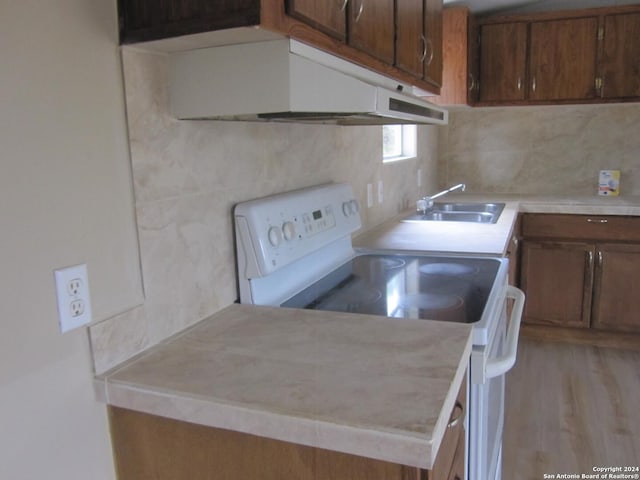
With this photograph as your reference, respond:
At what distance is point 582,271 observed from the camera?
3.39 metres

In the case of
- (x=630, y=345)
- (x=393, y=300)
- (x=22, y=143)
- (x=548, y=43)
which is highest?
(x=548, y=43)

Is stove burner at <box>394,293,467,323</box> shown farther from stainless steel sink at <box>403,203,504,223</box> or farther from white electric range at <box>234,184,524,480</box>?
stainless steel sink at <box>403,203,504,223</box>

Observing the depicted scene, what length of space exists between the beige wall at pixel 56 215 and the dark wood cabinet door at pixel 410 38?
0.87 meters

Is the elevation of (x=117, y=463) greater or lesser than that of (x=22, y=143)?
lesser

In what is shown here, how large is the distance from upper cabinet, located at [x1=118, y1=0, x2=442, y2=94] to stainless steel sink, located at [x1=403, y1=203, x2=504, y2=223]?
54.1 inches

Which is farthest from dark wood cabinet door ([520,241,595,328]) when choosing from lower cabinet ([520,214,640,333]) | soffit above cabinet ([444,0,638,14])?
soffit above cabinet ([444,0,638,14])

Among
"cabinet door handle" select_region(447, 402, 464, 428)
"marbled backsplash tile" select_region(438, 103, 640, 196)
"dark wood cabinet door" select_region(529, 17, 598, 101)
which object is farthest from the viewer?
"marbled backsplash tile" select_region(438, 103, 640, 196)

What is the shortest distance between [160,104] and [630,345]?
334 centimetres

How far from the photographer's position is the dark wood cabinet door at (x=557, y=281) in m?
3.39

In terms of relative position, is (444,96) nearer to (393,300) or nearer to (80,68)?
(393,300)

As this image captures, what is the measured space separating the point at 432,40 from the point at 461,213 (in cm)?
149

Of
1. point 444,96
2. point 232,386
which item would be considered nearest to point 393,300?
point 232,386

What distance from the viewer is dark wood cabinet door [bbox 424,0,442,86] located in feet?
6.25

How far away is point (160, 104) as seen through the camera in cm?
111
